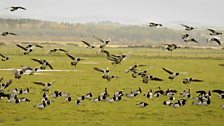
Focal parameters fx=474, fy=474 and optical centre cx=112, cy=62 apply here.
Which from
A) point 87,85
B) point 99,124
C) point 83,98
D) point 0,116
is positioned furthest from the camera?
point 87,85

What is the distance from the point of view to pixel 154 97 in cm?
3909

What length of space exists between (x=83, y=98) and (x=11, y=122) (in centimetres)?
864

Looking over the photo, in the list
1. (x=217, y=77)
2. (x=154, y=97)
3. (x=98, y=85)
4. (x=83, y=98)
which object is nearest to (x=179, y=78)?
(x=217, y=77)

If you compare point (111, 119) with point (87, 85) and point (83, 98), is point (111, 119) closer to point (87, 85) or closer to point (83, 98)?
point (83, 98)

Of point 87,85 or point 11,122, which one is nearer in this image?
point 11,122

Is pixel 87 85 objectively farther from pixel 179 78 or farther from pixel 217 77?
pixel 217 77

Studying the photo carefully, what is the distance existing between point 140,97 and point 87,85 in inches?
386

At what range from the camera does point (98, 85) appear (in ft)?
158

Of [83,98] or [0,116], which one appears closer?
[0,116]

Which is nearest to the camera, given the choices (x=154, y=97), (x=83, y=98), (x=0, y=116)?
(x=0, y=116)

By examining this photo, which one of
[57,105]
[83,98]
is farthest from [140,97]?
[57,105]

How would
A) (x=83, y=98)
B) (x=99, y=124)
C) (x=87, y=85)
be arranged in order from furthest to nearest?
(x=87, y=85) → (x=83, y=98) → (x=99, y=124)

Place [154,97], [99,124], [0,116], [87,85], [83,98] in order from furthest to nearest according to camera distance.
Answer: [87,85]
[154,97]
[83,98]
[0,116]
[99,124]

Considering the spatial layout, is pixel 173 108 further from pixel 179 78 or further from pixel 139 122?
pixel 179 78
